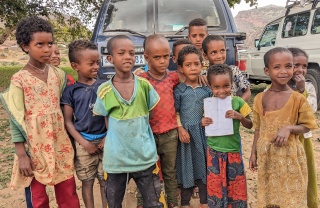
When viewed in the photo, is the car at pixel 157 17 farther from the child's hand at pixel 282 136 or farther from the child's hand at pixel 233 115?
the child's hand at pixel 282 136

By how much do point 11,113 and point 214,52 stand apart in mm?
1557

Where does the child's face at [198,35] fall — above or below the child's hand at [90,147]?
above

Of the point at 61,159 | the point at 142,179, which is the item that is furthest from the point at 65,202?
the point at 142,179

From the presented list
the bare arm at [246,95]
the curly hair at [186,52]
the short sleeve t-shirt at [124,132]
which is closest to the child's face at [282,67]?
the bare arm at [246,95]

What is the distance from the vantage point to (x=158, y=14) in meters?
3.90

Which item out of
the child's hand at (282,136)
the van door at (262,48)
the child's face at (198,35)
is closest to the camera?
the child's hand at (282,136)

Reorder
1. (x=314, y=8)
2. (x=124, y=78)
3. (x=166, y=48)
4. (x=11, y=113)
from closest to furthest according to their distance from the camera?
(x=11, y=113) → (x=124, y=78) → (x=166, y=48) → (x=314, y=8)

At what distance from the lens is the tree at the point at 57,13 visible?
8.21 metres

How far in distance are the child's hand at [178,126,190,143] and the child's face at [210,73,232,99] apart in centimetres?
37

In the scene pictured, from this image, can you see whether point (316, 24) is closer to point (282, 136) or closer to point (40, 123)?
point (282, 136)

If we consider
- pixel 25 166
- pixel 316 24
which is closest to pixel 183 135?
pixel 25 166

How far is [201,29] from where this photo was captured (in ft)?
9.37

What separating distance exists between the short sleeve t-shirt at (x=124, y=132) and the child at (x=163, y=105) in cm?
26

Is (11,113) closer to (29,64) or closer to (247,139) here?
(29,64)
